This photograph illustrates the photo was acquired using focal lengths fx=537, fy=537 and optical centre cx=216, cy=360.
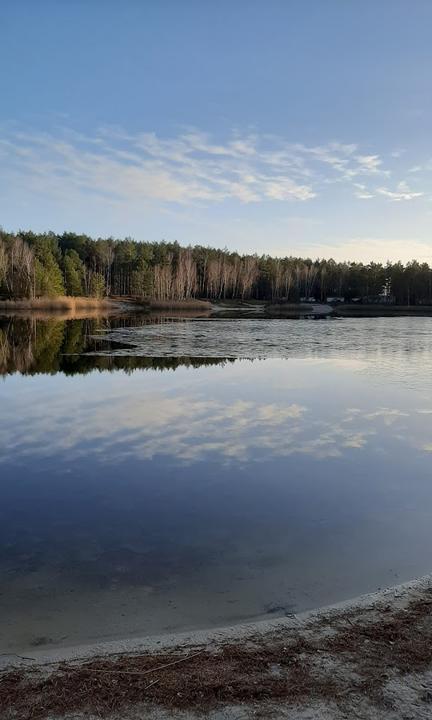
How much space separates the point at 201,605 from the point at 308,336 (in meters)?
31.2

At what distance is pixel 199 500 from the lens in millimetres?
7188

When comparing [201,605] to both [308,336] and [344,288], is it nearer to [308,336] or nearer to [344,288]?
[308,336]

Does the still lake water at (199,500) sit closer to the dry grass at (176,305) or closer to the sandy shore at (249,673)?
the sandy shore at (249,673)

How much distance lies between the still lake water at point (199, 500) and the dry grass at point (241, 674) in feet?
1.77

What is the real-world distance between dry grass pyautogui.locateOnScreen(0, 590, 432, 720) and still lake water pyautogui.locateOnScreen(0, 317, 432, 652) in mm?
541

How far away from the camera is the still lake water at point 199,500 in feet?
15.8

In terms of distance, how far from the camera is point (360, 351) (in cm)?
2592

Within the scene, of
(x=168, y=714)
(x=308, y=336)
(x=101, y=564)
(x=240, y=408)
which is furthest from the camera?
(x=308, y=336)

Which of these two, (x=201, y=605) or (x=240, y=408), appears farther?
(x=240, y=408)

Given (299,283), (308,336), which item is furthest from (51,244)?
(308,336)

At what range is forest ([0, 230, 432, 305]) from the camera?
88.4m

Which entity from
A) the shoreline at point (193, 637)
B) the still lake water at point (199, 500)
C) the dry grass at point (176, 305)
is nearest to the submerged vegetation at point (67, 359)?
the still lake water at point (199, 500)

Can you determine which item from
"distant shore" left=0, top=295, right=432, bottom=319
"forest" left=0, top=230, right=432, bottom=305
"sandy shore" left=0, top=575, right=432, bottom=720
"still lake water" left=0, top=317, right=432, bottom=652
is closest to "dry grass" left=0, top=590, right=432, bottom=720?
"sandy shore" left=0, top=575, right=432, bottom=720

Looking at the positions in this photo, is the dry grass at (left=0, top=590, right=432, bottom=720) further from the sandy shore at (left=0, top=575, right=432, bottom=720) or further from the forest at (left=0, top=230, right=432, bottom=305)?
the forest at (left=0, top=230, right=432, bottom=305)
